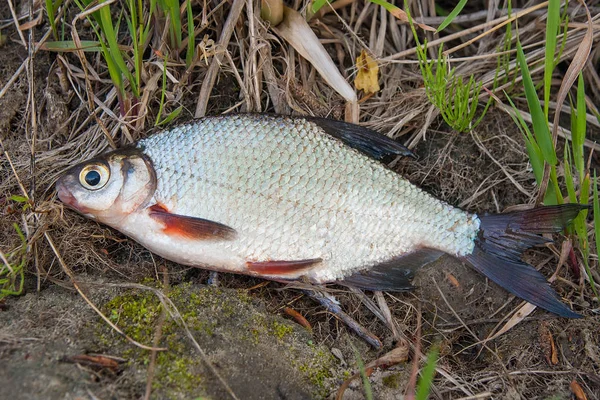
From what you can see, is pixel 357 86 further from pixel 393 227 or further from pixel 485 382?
pixel 485 382

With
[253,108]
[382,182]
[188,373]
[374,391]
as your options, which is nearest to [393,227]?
[382,182]

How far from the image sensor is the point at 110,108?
3.04 m

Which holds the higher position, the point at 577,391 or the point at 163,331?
the point at 163,331

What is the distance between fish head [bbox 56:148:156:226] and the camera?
2611mm

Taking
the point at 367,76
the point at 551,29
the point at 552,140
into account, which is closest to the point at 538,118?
the point at 552,140

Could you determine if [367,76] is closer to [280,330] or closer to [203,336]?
[280,330]

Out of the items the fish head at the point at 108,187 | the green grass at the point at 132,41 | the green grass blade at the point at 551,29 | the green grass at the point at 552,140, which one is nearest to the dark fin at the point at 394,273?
the green grass at the point at 552,140

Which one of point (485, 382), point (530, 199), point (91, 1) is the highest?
point (91, 1)

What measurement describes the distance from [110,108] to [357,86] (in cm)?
146

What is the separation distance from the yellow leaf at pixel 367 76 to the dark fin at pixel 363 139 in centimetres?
39

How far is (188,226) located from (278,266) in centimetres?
50

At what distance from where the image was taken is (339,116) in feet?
10.2

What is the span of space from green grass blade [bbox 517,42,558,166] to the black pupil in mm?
2165

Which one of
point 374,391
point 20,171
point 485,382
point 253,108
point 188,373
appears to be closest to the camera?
point 188,373
